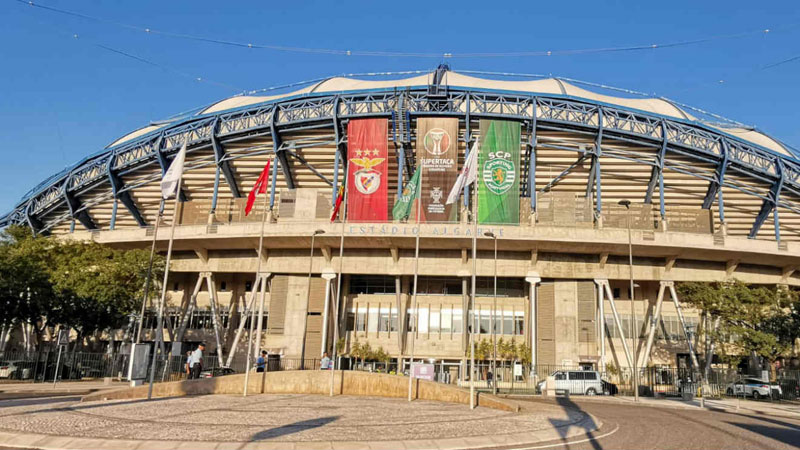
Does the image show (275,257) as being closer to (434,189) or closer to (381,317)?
(381,317)

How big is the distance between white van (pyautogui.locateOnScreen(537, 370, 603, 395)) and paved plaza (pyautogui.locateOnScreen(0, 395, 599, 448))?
60.7 ft

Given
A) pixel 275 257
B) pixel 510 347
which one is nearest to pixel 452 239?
pixel 510 347

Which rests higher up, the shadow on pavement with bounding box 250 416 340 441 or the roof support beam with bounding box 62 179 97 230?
the roof support beam with bounding box 62 179 97 230

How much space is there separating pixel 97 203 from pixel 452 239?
42.9 metres

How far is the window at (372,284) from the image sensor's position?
51.8 meters

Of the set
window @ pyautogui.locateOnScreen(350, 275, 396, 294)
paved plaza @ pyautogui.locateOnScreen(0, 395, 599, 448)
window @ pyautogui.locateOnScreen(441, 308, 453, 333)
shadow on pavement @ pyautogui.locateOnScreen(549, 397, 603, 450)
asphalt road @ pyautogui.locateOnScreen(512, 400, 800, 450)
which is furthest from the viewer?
window @ pyautogui.locateOnScreen(350, 275, 396, 294)

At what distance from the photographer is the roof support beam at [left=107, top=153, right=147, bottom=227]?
6022cm

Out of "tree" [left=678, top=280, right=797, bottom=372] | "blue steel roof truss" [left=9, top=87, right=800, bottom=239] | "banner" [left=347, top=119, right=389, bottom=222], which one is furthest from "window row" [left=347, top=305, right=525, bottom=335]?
"tree" [left=678, top=280, right=797, bottom=372]

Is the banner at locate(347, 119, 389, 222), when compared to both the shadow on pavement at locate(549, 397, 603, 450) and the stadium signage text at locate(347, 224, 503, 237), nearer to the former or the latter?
the stadium signage text at locate(347, 224, 503, 237)

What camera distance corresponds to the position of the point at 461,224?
4378 cm

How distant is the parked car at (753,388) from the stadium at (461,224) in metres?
8.75

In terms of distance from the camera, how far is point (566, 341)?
45.5 meters

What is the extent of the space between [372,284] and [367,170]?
10.2 metres

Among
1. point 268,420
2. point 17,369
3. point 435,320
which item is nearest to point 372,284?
point 435,320
